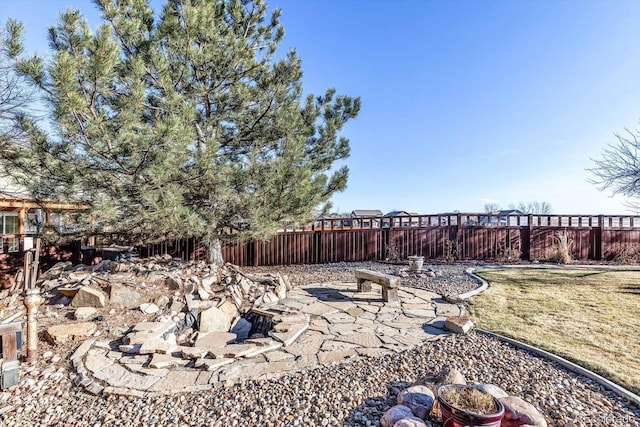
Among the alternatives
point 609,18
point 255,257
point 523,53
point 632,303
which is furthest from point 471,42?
point 255,257

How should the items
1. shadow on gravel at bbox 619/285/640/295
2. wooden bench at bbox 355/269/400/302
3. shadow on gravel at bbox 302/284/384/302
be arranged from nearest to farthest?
wooden bench at bbox 355/269/400/302 < shadow on gravel at bbox 302/284/384/302 < shadow on gravel at bbox 619/285/640/295

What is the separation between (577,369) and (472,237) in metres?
7.45

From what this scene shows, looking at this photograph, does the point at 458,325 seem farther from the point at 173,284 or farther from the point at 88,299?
the point at 88,299

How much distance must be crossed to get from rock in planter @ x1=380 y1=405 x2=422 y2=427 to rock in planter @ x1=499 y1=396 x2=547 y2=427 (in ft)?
1.94

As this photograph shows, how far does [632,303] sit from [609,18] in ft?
21.2

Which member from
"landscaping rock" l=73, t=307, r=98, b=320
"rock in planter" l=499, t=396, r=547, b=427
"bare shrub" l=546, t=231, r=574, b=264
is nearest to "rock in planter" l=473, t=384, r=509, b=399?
"rock in planter" l=499, t=396, r=547, b=427

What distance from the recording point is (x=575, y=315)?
159 inches

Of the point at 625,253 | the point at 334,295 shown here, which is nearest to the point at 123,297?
the point at 334,295

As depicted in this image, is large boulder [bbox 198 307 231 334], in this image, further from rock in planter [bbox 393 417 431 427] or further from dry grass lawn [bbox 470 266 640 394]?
dry grass lawn [bbox 470 266 640 394]

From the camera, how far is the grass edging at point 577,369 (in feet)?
7.06

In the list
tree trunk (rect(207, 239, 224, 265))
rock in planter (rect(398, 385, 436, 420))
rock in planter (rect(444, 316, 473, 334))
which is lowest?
rock in planter (rect(444, 316, 473, 334))

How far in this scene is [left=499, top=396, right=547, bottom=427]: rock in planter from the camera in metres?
1.73

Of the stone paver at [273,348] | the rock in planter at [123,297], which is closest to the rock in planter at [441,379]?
Answer: the stone paver at [273,348]

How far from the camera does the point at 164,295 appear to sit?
4.13 m
